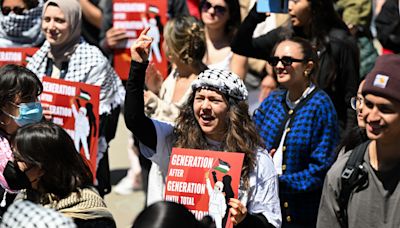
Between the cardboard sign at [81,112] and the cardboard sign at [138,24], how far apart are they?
1.17 metres

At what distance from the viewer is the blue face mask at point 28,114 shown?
5.20 metres

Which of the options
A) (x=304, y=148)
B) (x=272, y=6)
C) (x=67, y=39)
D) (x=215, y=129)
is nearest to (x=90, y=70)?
(x=67, y=39)

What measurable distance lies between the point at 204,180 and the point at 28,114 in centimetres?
124

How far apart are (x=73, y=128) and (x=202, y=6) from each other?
4.73 feet

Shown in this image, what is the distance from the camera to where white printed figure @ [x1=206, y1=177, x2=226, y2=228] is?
4438 millimetres

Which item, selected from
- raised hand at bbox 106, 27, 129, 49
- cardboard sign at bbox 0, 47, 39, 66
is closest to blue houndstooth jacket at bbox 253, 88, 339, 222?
cardboard sign at bbox 0, 47, 39, 66

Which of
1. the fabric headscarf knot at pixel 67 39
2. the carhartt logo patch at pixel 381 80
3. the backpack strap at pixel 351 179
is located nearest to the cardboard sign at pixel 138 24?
the fabric headscarf knot at pixel 67 39

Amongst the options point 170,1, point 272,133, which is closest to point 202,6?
point 170,1

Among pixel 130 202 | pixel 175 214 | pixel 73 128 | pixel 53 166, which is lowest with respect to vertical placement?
pixel 130 202

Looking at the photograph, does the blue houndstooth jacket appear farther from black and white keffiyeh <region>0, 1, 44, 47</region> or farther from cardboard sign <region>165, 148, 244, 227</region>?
black and white keffiyeh <region>0, 1, 44, 47</region>

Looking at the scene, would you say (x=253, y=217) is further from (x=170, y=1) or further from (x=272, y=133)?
(x=170, y=1)

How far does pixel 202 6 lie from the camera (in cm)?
695

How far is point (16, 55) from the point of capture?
268 inches

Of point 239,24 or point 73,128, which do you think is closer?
point 73,128
